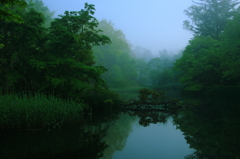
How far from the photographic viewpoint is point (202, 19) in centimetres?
2673

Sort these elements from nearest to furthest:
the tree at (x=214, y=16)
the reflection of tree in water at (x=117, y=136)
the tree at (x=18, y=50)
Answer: the reflection of tree in water at (x=117, y=136)
the tree at (x=18, y=50)
the tree at (x=214, y=16)

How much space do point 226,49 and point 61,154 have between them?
14392 millimetres

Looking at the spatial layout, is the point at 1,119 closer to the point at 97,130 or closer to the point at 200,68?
the point at 97,130

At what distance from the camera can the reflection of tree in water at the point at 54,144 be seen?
437 cm

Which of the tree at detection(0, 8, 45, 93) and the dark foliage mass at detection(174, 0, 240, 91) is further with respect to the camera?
the dark foliage mass at detection(174, 0, 240, 91)

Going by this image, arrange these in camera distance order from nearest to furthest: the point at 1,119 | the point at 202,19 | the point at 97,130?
the point at 1,119 < the point at 97,130 < the point at 202,19

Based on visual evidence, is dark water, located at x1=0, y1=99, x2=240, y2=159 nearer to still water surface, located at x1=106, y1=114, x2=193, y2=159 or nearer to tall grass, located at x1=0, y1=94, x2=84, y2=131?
still water surface, located at x1=106, y1=114, x2=193, y2=159

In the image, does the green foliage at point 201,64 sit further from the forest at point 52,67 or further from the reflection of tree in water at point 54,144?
the reflection of tree in water at point 54,144

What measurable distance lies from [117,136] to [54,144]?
1752mm

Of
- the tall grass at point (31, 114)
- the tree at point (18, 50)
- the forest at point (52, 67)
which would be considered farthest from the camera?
the tree at point (18, 50)

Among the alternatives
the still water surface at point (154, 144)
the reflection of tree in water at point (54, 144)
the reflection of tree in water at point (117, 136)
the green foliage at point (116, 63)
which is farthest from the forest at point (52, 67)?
the green foliage at point (116, 63)

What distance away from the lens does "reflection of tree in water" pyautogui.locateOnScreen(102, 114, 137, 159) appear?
4.74 m

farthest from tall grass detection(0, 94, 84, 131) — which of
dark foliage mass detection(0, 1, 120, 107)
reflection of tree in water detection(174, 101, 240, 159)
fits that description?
reflection of tree in water detection(174, 101, 240, 159)

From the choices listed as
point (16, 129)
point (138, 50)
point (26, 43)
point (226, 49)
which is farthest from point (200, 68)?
point (138, 50)
